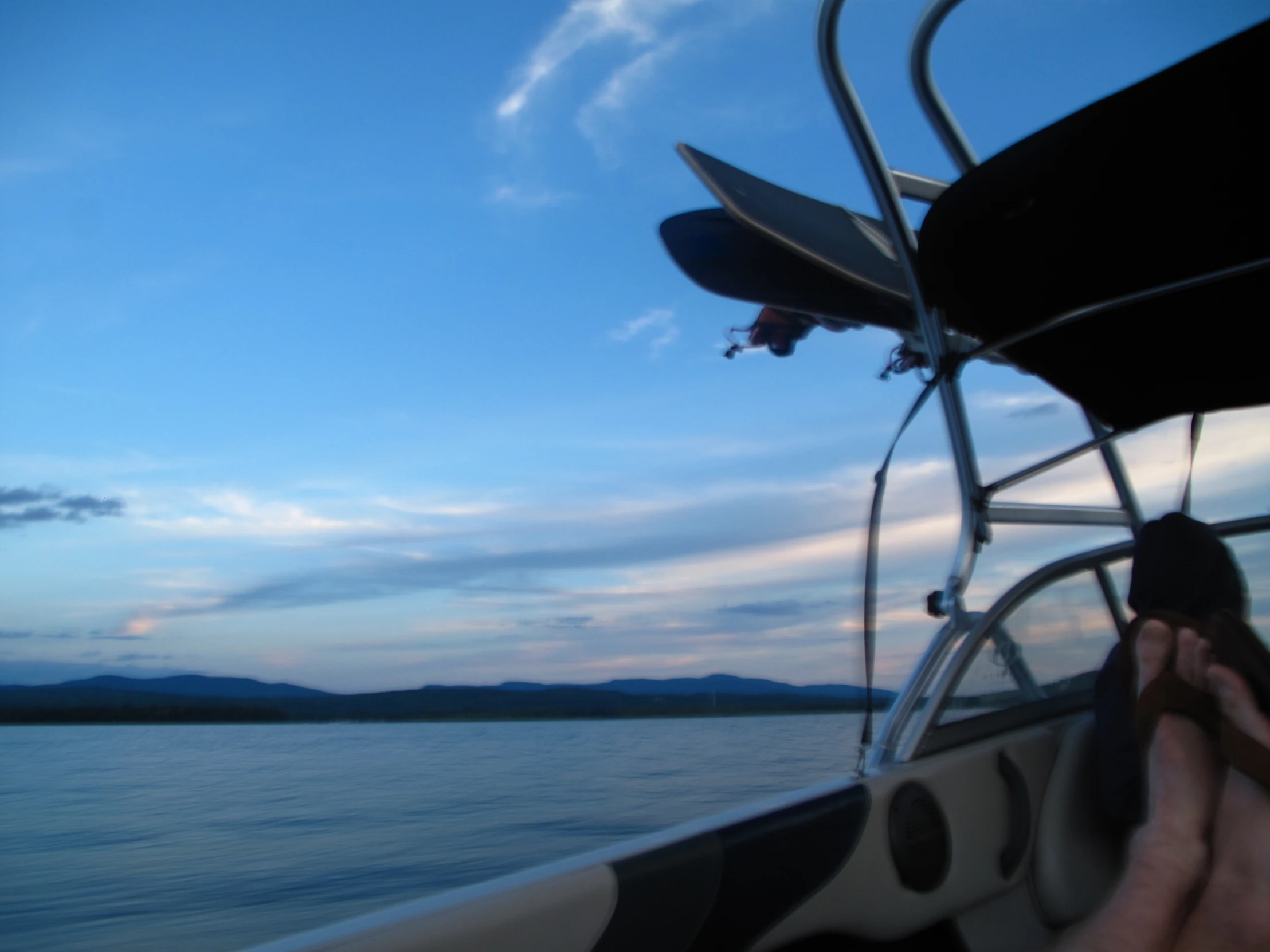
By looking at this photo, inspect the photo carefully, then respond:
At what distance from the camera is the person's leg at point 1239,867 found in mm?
936

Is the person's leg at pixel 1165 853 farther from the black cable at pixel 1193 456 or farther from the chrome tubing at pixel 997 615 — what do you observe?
the black cable at pixel 1193 456

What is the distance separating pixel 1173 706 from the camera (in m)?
1.08

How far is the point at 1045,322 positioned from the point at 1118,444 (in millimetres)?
674

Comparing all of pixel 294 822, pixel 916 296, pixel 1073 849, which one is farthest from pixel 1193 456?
pixel 294 822

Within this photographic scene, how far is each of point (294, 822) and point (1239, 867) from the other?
5.30 metres

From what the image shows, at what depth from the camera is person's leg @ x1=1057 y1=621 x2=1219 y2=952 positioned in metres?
0.97

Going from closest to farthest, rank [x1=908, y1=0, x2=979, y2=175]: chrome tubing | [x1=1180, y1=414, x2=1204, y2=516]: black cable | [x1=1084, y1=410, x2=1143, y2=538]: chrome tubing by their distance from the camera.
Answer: [x1=908, y1=0, x2=979, y2=175]: chrome tubing → [x1=1180, y1=414, x2=1204, y2=516]: black cable → [x1=1084, y1=410, x2=1143, y2=538]: chrome tubing

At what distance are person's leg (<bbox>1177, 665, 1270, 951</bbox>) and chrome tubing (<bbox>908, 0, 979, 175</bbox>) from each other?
2.88 feet

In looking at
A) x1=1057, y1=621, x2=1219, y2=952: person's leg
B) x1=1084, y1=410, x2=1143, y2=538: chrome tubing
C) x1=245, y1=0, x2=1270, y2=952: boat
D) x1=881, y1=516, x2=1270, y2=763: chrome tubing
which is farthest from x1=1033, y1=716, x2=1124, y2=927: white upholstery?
x1=1084, y1=410, x2=1143, y2=538: chrome tubing

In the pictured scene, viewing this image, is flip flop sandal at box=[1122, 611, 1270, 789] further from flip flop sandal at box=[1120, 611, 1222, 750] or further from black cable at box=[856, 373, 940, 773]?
black cable at box=[856, 373, 940, 773]

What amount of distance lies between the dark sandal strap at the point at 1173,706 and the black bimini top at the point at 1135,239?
69 centimetres

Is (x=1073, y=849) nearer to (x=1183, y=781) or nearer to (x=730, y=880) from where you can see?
(x=1183, y=781)

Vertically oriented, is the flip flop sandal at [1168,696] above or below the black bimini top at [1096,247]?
below

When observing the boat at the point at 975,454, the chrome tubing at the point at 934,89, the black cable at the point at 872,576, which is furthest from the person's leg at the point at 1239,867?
the chrome tubing at the point at 934,89
